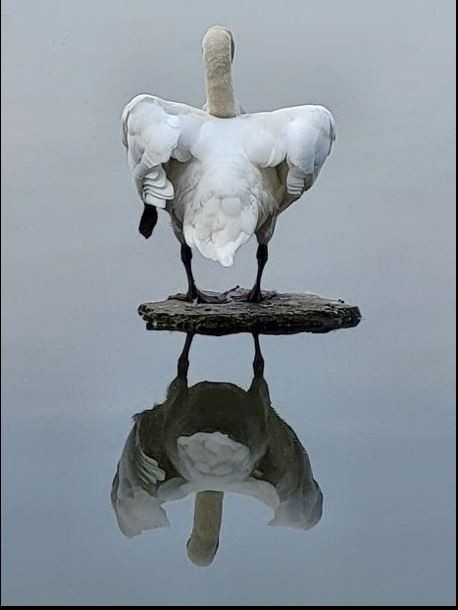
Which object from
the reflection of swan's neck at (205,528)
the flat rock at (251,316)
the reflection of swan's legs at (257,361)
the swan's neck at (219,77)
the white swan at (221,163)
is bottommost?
the reflection of swan's neck at (205,528)

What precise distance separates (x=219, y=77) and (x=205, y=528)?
2.21 meters

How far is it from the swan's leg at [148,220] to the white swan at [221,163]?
22 cm

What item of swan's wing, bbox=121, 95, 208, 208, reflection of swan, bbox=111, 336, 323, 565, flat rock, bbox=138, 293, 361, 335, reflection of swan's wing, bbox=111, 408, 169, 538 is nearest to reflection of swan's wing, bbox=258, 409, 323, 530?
reflection of swan, bbox=111, 336, 323, 565

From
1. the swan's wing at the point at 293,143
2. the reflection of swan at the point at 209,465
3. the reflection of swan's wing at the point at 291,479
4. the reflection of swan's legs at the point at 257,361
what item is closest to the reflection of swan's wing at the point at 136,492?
the reflection of swan at the point at 209,465

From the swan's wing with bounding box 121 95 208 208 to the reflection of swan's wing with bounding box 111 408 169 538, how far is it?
1.13m

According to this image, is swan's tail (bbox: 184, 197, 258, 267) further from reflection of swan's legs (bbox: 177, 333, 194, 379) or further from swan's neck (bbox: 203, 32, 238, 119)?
swan's neck (bbox: 203, 32, 238, 119)

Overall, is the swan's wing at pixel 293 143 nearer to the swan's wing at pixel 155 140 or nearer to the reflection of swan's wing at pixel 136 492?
the swan's wing at pixel 155 140

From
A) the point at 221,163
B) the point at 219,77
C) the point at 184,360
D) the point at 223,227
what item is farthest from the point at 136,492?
the point at 219,77

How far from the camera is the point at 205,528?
2896mm

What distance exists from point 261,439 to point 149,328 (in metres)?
1.22

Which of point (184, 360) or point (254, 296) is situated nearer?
point (184, 360)

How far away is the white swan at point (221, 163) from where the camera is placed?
→ 4047mm

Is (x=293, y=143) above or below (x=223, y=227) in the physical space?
above

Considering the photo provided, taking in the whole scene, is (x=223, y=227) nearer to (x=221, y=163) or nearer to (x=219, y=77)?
(x=221, y=163)
